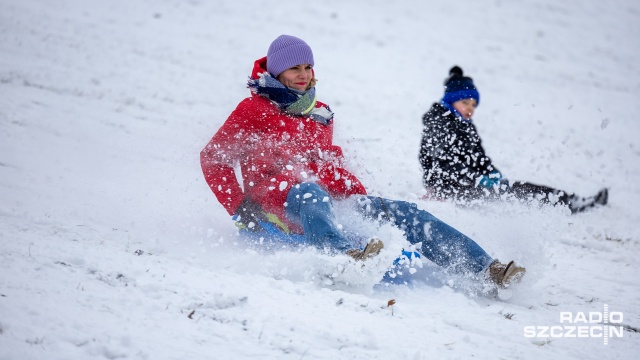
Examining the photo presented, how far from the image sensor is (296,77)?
146 inches

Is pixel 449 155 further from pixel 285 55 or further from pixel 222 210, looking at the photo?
pixel 222 210

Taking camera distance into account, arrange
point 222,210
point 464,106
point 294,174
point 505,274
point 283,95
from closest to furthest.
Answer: point 505,274
point 294,174
point 283,95
point 222,210
point 464,106

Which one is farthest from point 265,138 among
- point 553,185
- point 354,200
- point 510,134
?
point 510,134

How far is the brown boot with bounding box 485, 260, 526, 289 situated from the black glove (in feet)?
4.68

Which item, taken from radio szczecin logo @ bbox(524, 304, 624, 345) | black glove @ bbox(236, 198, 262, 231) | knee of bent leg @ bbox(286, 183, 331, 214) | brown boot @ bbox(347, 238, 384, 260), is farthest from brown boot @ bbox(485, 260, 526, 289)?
black glove @ bbox(236, 198, 262, 231)

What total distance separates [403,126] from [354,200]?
4.17 m

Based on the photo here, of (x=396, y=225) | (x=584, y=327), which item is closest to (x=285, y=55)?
(x=396, y=225)

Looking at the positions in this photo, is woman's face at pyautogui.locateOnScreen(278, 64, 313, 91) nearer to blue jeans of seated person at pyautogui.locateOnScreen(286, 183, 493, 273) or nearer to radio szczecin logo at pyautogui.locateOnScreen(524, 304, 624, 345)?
blue jeans of seated person at pyautogui.locateOnScreen(286, 183, 493, 273)

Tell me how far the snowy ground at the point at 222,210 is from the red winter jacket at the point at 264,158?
340mm

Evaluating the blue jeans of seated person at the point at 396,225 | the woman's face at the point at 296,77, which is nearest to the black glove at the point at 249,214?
the blue jeans of seated person at the point at 396,225

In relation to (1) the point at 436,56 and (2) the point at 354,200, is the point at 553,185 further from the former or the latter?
(1) the point at 436,56

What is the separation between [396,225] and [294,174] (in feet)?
2.34

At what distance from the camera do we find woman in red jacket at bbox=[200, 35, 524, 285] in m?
3.06

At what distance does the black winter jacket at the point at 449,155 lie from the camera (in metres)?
4.98
